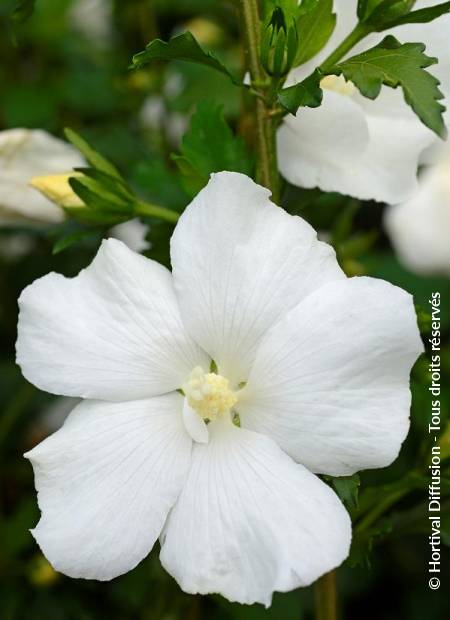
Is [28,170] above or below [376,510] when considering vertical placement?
above

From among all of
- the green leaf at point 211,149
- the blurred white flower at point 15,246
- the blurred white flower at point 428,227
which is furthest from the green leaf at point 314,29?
the blurred white flower at point 15,246

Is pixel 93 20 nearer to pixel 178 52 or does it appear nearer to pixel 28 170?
pixel 28 170

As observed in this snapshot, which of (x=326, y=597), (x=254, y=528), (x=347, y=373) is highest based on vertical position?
(x=347, y=373)

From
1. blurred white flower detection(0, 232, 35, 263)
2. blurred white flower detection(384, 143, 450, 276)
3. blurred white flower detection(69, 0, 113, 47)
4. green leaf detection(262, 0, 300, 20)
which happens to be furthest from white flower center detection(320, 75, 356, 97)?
blurred white flower detection(69, 0, 113, 47)

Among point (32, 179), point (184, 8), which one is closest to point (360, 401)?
point (32, 179)

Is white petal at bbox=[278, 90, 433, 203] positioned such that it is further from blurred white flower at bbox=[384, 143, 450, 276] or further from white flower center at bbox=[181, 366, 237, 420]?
blurred white flower at bbox=[384, 143, 450, 276]

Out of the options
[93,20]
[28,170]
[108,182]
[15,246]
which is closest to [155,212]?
[108,182]
